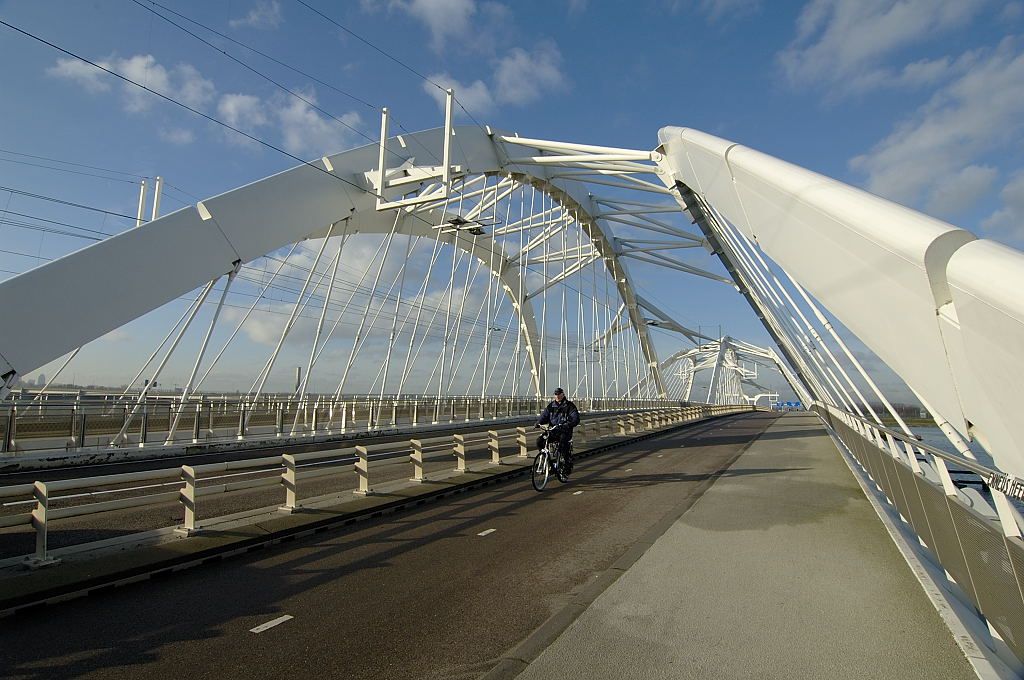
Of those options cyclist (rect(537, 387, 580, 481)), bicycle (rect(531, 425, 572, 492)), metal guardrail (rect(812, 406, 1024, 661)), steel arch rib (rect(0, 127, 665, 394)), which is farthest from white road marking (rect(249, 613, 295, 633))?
steel arch rib (rect(0, 127, 665, 394))

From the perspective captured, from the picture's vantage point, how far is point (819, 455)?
1912 centimetres

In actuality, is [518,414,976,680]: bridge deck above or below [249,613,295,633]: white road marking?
below

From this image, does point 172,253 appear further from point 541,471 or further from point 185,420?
point 541,471

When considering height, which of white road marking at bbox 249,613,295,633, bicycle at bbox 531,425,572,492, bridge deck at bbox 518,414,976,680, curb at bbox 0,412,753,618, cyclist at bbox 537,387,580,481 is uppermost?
cyclist at bbox 537,387,580,481

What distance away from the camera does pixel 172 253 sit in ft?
47.3

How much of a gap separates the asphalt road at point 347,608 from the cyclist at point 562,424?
3258mm

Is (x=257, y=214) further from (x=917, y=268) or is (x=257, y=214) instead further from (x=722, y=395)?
(x=722, y=395)

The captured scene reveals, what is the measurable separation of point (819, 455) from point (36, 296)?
21.1 m

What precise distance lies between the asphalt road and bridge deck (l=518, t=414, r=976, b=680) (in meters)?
0.51

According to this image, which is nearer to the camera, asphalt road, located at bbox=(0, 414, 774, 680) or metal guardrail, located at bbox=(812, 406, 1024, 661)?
metal guardrail, located at bbox=(812, 406, 1024, 661)

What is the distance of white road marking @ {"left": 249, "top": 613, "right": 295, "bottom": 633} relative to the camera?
4277mm

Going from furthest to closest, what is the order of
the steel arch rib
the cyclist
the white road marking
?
the steel arch rib → the cyclist → the white road marking

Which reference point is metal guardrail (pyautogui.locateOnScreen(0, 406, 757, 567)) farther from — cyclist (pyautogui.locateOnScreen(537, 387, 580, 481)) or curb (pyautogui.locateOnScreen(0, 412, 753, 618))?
cyclist (pyautogui.locateOnScreen(537, 387, 580, 481))

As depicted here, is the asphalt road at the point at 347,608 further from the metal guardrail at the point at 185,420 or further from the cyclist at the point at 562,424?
the metal guardrail at the point at 185,420
